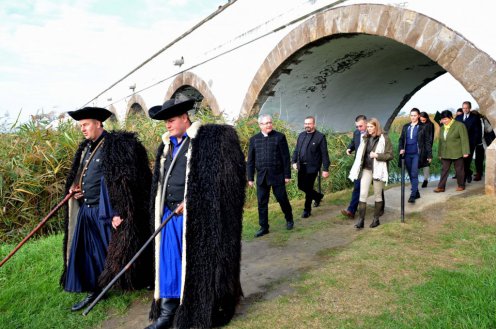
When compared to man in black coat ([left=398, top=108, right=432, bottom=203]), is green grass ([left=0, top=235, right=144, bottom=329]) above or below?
below

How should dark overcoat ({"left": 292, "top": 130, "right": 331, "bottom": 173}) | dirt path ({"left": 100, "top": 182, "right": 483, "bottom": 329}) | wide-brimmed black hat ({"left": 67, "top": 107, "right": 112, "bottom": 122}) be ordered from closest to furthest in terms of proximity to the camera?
1. dirt path ({"left": 100, "top": 182, "right": 483, "bottom": 329})
2. wide-brimmed black hat ({"left": 67, "top": 107, "right": 112, "bottom": 122})
3. dark overcoat ({"left": 292, "top": 130, "right": 331, "bottom": 173})

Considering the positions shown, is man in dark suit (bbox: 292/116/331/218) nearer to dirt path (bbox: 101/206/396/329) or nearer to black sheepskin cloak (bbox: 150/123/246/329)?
dirt path (bbox: 101/206/396/329)

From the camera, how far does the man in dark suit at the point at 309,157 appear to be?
6062 mm

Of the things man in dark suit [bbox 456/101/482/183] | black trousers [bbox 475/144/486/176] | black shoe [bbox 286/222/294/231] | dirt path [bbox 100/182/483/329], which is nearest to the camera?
A: dirt path [bbox 100/182/483/329]

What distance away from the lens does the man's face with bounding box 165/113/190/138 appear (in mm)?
2859

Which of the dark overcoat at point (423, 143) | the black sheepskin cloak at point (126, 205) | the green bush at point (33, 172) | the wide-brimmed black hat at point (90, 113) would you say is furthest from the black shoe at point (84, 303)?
the dark overcoat at point (423, 143)

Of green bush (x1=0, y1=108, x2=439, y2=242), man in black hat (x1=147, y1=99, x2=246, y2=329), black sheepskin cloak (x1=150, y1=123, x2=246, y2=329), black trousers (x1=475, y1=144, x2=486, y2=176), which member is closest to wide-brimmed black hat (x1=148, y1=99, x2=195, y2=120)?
man in black hat (x1=147, y1=99, x2=246, y2=329)

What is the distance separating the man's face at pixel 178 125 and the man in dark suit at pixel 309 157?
3.46m

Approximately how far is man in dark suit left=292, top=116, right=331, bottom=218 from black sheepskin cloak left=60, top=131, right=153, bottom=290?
3.22m

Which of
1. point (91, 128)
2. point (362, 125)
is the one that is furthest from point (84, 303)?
point (362, 125)

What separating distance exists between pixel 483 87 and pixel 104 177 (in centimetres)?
501

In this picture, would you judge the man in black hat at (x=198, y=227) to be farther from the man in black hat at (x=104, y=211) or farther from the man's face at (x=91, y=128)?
the man's face at (x=91, y=128)

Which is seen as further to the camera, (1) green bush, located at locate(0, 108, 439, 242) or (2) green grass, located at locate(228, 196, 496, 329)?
(1) green bush, located at locate(0, 108, 439, 242)

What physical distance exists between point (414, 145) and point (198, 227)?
15.9 feet
